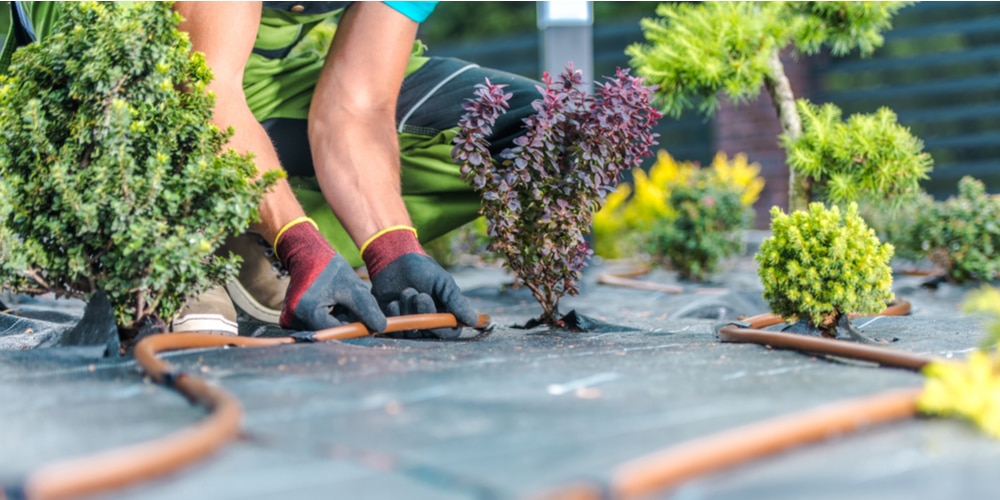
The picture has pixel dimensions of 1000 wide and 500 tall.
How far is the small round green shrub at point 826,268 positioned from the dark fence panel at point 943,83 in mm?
4585

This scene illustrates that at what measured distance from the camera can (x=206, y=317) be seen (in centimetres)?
238

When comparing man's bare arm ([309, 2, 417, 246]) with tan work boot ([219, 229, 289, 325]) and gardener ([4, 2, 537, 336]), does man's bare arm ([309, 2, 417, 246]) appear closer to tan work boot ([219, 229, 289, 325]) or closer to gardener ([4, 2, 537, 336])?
gardener ([4, 2, 537, 336])

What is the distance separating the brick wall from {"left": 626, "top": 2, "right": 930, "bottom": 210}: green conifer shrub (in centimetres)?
366

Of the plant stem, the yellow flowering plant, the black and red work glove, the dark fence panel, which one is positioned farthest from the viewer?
the dark fence panel

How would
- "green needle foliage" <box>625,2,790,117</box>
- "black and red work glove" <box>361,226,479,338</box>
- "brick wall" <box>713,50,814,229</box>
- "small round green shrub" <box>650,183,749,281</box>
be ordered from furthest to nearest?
"brick wall" <box>713,50,814,229</box> → "small round green shrub" <box>650,183,749,281</box> → "green needle foliage" <box>625,2,790,117</box> → "black and red work glove" <box>361,226,479,338</box>

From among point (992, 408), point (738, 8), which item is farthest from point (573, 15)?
point (992, 408)

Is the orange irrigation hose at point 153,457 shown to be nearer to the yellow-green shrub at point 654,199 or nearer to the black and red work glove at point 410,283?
the black and red work glove at point 410,283

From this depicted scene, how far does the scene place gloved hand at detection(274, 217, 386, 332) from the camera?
231 centimetres

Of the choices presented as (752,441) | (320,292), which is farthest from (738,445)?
(320,292)

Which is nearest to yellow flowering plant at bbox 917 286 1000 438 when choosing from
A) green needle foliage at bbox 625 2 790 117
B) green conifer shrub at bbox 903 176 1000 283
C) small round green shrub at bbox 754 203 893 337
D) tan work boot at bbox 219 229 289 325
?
small round green shrub at bbox 754 203 893 337

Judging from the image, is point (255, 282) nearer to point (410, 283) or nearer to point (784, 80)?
point (410, 283)

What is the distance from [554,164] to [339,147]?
746mm

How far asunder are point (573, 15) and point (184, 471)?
391 centimetres

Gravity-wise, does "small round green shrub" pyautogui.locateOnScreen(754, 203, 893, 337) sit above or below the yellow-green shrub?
below
